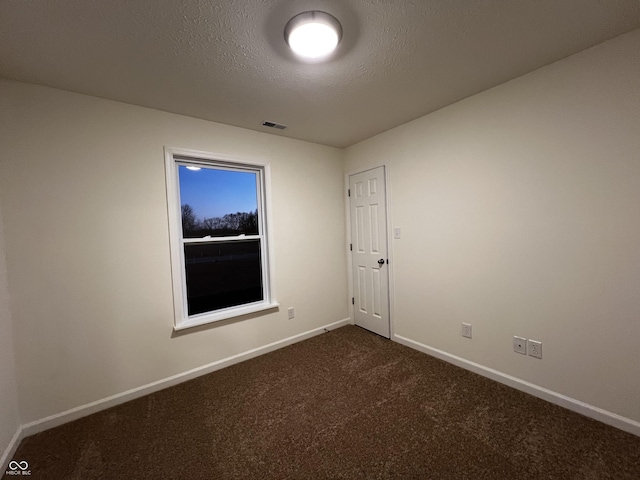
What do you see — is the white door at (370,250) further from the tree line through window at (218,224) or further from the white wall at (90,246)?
the white wall at (90,246)

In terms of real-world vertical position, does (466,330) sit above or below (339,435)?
above

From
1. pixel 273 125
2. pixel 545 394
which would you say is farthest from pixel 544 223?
pixel 273 125

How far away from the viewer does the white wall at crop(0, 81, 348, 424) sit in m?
1.77

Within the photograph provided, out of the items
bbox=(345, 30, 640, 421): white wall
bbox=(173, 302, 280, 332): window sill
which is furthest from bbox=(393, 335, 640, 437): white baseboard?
bbox=(173, 302, 280, 332): window sill

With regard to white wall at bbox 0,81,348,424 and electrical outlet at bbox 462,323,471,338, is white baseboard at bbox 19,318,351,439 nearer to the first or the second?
white wall at bbox 0,81,348,424

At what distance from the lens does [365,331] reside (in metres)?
3.38

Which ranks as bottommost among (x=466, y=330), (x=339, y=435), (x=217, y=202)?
(x=339, y=435)

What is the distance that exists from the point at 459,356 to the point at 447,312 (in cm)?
41

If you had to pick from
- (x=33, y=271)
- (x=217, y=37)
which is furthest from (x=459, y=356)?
(x=33, y=271)

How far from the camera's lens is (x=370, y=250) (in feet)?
10.8

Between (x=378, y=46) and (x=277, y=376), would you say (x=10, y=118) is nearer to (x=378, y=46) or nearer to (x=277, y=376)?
(x=378, y=46)

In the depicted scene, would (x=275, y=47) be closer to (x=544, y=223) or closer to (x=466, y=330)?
(x=544, y=223)

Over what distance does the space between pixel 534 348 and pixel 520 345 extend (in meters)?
0.09

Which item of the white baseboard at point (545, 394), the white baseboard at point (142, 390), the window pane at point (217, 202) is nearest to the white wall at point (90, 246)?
the white baseboard at point (142, 390)
